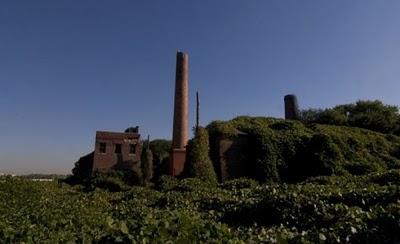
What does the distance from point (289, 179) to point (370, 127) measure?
15.0m

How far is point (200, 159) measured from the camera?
2847 cm

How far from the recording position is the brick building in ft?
125

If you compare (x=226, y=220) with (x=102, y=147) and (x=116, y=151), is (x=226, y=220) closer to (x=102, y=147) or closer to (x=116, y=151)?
(x=116, y=151)

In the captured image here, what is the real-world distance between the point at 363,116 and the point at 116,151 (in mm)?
23138

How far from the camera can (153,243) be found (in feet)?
14.9

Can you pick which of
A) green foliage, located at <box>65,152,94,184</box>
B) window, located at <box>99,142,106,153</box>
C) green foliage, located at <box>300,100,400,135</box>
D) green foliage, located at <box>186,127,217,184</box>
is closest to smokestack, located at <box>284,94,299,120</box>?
green foliage, located at <box>300,100,400,135</box>

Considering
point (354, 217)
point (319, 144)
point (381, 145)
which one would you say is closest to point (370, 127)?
point (381, 145)

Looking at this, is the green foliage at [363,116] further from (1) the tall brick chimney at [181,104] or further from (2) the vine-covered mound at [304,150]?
(1) the tall brick chimney at [181,104]

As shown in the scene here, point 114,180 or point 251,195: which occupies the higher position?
point 114,180

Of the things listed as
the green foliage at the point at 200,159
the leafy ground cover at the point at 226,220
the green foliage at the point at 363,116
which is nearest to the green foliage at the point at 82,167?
the green foliage at the point at 200,159

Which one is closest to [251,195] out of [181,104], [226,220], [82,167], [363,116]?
[226,220]

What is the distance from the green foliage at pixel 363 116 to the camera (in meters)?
39.9

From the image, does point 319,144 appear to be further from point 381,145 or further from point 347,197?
point 347,197

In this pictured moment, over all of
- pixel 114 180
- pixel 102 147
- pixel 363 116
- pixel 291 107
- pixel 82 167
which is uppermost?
pixel 291 107
